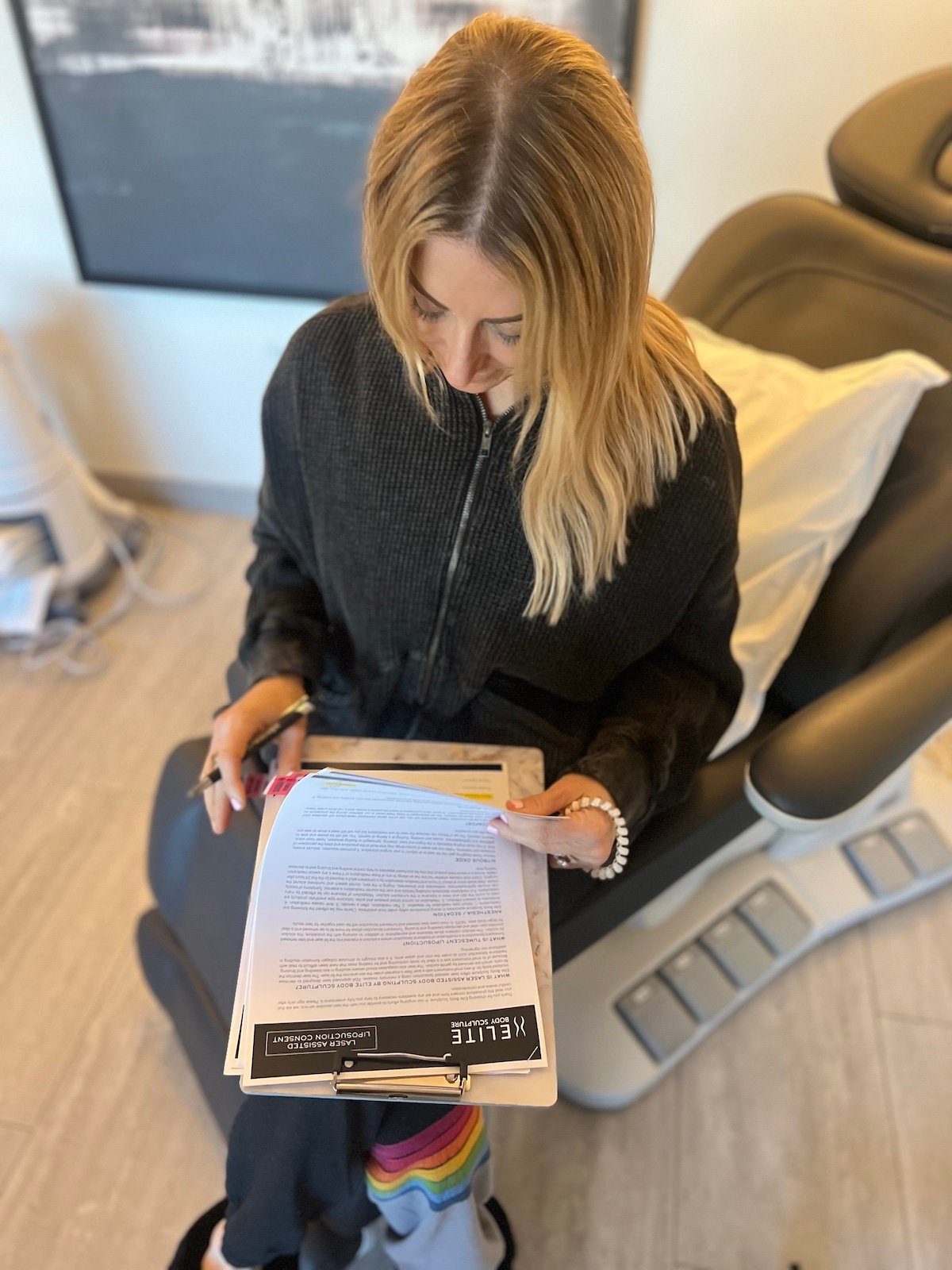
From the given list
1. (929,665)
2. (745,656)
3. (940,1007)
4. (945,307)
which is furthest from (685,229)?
(940,1007)

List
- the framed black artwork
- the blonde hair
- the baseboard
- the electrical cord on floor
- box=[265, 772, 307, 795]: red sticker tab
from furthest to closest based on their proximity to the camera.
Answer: the baseboard < the electrical cord on floor < the framed black artwork < box=[265, 772, 307, 795]: red sticker tab < the blonde hair

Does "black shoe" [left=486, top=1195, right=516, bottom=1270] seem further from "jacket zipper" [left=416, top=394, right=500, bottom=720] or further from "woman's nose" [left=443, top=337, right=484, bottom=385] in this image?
"woman's nose" [left=443, top=337, right=484, bottom=385]

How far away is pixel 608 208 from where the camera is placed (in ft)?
1.85

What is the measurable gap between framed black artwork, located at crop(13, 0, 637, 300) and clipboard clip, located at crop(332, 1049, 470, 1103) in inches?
45.0

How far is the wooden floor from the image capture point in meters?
1.05

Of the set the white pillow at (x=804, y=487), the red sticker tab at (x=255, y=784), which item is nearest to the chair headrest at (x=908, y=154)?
the white pillow at (x=804, y=487)

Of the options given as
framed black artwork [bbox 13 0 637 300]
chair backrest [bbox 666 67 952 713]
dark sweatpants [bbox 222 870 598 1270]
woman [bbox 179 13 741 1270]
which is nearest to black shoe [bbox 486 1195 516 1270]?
woman [bbox 179 13 741 1270]

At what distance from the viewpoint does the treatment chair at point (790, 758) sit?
2.68 ft

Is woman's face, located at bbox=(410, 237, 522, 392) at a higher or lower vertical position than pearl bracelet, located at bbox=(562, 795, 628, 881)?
higher

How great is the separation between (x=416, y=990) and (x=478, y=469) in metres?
0.41

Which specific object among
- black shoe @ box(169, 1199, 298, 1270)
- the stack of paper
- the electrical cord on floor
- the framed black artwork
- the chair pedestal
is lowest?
the chair pedestal

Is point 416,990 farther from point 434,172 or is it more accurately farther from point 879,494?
point 879,494

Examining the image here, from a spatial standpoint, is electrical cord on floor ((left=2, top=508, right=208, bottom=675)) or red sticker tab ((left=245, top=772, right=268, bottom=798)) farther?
electrical cord on floor ((left=2, top=508, right=208, bottom=675))

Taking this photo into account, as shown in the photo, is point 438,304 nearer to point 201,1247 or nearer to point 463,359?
point 463,359
